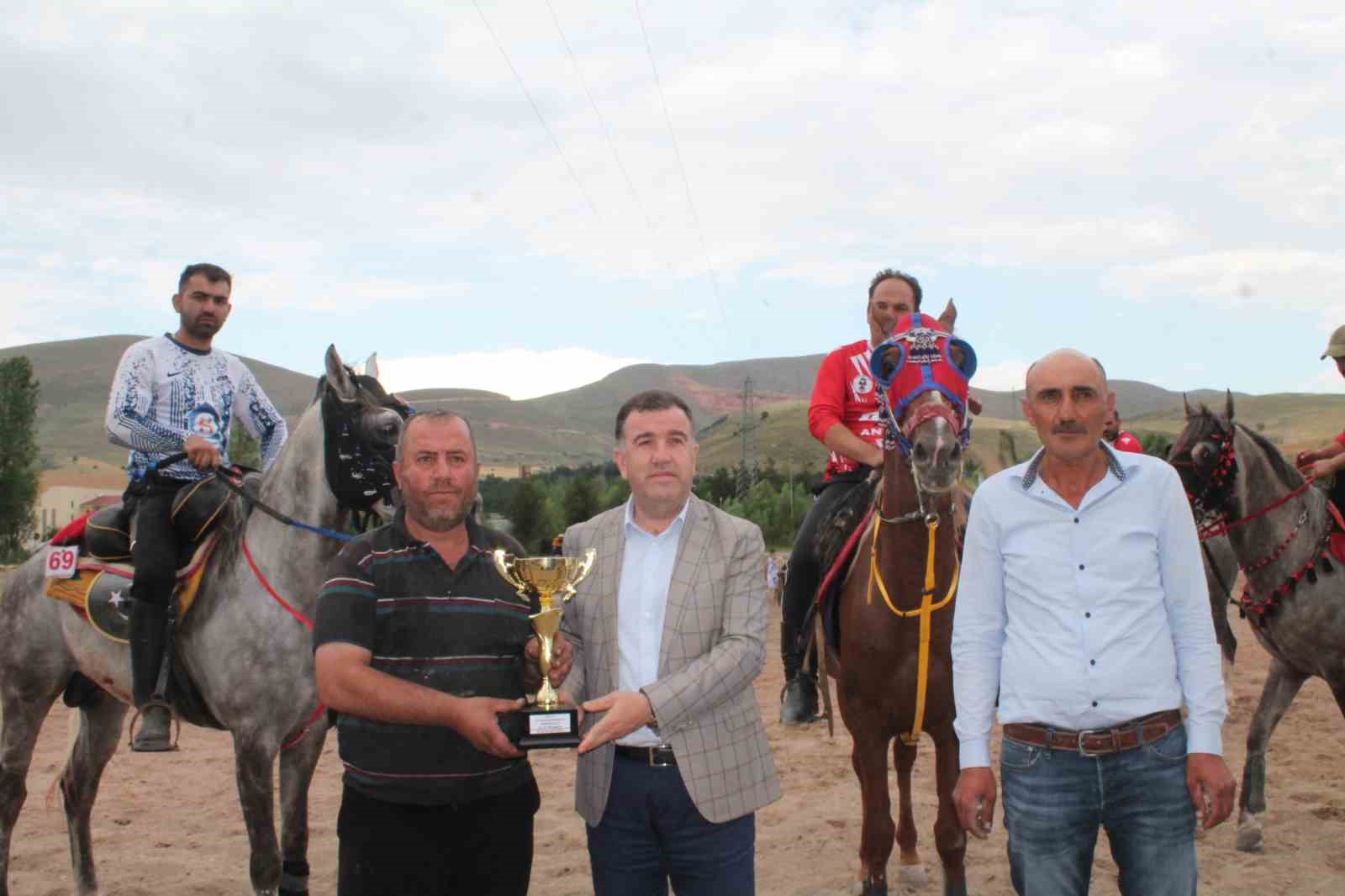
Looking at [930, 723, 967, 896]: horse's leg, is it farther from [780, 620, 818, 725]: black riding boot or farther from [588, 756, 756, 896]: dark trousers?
[588, 756, 756, 896]: dark trousers

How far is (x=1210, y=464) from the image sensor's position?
6.54 metres

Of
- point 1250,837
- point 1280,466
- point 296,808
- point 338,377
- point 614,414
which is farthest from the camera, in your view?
point 614,414

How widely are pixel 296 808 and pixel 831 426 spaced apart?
3.16 m

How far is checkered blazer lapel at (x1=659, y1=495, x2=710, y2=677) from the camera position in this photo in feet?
9.09

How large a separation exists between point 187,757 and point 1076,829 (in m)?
7.84

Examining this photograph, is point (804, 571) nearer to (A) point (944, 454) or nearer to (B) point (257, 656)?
(A) point (944, 454)

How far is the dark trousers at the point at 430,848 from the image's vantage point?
8.32ft

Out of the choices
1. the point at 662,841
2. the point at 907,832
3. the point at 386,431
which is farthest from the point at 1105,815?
the point at 386,431

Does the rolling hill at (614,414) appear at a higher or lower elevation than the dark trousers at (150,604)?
higher

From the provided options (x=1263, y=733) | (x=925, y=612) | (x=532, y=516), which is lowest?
(x=532, y=516)

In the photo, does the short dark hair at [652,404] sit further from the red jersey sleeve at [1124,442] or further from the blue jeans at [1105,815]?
the red jersey sleeve at [1124,442]

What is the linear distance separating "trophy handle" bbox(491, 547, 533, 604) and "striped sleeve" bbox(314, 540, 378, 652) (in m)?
0.31

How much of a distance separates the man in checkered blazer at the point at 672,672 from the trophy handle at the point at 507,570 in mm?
236

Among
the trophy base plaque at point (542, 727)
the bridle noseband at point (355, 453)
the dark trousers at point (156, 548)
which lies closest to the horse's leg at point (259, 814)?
the dark trousers at point (156, 548)
